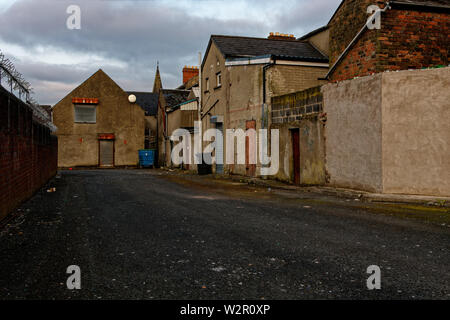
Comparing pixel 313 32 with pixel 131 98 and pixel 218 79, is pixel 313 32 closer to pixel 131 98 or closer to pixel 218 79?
pixel 218 79

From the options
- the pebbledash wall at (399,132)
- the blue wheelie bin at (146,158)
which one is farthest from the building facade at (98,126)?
the pebbledash wall at (399,132)

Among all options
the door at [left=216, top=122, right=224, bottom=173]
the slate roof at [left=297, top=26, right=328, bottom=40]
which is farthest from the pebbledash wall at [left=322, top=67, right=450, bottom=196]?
the door at [left=216, top=122, right=224, bottom=173]

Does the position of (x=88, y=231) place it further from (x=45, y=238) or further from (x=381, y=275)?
(x=381, y=275)

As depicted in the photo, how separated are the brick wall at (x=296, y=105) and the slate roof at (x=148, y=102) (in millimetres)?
30126

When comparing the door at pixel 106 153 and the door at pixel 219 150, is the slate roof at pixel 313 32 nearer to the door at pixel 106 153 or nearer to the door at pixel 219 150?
the door at pixel 219 150

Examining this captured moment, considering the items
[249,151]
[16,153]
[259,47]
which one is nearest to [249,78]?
[249,151]

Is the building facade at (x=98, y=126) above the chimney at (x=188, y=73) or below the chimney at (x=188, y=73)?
below

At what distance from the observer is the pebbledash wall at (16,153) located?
6820 mm

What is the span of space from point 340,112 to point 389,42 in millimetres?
2892

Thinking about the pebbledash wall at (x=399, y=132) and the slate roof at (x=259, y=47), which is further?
the slate roof at (x=259, y=47)

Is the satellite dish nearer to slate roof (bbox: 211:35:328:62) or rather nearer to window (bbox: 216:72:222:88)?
slate roof (bbox: 211:35:328:62)

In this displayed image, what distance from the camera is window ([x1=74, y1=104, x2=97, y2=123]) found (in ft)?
114

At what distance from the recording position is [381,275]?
12.8 ft

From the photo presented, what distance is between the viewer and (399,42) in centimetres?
1244
